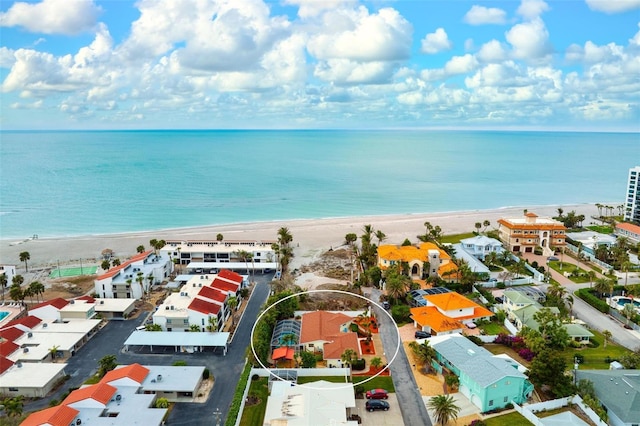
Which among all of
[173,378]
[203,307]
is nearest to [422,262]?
[203,307]

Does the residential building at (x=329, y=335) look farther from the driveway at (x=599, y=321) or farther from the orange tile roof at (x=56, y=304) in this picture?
the orange tile roof at (x=56, y=304)

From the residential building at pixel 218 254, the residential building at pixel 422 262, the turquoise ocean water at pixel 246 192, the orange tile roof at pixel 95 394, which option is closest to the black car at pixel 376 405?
the orange tile roof at pixel 95 394

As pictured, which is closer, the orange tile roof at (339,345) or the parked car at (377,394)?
the parked car at (377,394)

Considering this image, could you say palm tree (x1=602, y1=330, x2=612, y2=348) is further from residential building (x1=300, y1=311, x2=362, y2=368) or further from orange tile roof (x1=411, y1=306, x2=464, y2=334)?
residential building (x1=300, y1=311, x2=362, y2=368)

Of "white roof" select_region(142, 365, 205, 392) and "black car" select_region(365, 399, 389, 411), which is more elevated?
"white roof" select_region(142, 365, 205, 392)

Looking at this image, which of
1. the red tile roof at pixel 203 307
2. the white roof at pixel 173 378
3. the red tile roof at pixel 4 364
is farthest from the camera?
the red tile roof at pixel 203 307

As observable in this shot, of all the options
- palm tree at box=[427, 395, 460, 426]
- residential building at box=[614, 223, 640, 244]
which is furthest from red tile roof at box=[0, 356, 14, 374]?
residential building at box=[614, 223, 640, 244]
